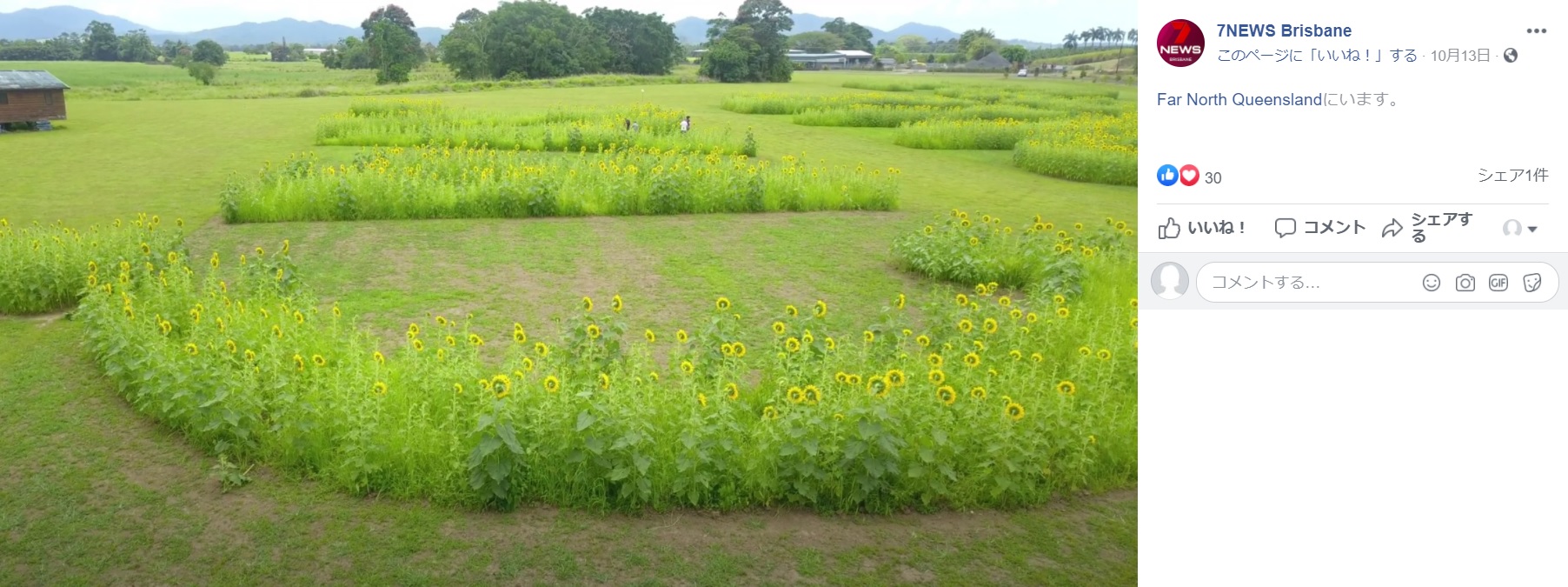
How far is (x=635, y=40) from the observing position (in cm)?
2608

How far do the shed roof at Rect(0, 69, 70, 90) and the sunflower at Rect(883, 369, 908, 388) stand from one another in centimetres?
2058

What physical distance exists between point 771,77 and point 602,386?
32.8m

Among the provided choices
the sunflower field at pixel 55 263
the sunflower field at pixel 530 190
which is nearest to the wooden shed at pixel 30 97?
the sunflower field at pixel 530 190

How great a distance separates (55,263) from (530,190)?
4744 millimetres

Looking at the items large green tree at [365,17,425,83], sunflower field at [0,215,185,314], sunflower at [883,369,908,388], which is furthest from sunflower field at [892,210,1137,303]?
large green tree at [365,17,425,83]

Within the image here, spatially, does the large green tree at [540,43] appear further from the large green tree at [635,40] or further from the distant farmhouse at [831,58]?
the distant farmhouse at [831,58]

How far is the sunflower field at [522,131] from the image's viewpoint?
17.5 meters

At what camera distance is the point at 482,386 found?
4.57 m

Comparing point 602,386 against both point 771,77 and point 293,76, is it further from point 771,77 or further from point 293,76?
point 771,77
